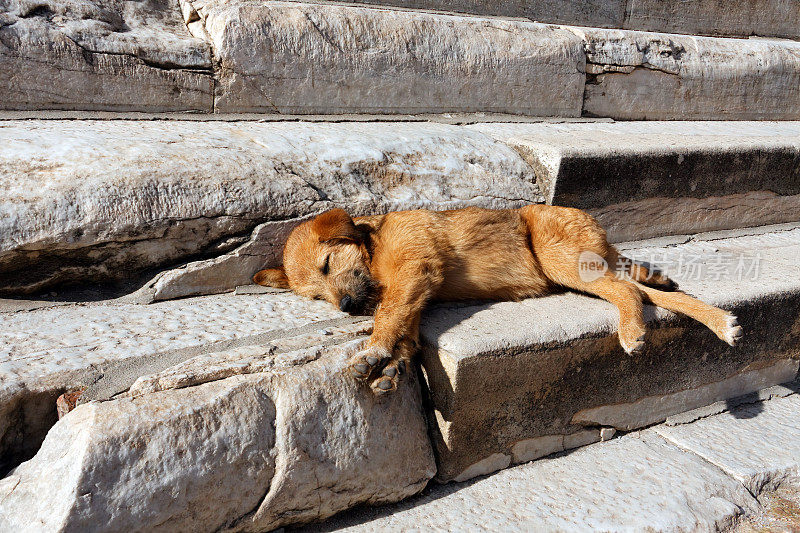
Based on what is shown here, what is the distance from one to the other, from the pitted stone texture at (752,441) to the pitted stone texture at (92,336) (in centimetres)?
188

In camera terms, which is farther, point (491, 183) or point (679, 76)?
point (679, 76)

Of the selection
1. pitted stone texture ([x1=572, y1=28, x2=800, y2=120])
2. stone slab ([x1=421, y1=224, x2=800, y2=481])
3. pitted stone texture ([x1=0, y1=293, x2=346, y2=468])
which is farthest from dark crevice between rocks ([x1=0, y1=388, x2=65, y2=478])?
pitted stone texture ([x1=572, y1=28, x2=800, y2=120])

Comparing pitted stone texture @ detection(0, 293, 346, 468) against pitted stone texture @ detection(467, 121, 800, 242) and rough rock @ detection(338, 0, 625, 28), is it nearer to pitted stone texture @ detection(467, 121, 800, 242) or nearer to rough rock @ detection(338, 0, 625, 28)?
pitted stone texture @ detection(467, 121, 800, 242)

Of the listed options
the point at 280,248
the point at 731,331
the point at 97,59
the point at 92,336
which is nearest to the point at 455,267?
the point at 280,248

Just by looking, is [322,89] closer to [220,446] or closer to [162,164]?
[162,164]

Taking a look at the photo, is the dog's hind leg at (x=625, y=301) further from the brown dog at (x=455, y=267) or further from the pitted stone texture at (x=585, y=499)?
the pitted stone texture at (x=585, y=499)

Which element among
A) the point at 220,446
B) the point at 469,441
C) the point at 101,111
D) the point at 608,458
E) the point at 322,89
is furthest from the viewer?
the point at 322,89

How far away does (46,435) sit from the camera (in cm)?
238

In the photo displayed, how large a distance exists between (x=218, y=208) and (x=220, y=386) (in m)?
1.09

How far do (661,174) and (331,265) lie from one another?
231 cm

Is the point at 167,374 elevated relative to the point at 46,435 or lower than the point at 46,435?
elevated

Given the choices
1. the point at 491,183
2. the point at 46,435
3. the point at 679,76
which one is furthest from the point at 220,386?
the point at 679,76

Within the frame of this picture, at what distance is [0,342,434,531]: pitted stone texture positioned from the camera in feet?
6.91

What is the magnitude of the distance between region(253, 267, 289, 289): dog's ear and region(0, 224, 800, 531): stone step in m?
0.06
